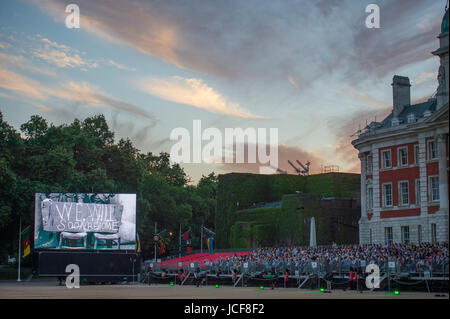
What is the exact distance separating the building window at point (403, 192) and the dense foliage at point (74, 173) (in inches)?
1078

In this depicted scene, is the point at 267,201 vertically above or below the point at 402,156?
below

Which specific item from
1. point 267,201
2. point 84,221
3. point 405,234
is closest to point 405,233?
point 405,234

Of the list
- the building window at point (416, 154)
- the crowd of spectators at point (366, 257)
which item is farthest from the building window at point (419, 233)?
the crowd of spectators at point (366, 257)

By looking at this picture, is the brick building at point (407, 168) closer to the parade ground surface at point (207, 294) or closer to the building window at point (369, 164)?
the building window at point (369, 164)

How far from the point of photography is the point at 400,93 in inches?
2288

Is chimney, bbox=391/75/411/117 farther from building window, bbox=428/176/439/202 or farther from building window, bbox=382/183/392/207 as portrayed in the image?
building window, bbox=428/176/439/202

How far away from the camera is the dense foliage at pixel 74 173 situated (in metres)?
63.2

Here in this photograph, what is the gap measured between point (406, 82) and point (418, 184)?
10.2m

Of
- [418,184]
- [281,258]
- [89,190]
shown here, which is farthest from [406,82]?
[89,190]

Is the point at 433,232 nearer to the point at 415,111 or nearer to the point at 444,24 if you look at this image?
the point at 415,111

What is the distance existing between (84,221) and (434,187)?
2801cm

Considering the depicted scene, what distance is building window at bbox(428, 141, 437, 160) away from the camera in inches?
2007

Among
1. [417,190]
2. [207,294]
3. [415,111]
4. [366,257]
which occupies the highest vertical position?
[415,111]

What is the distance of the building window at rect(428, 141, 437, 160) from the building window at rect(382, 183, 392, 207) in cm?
536
